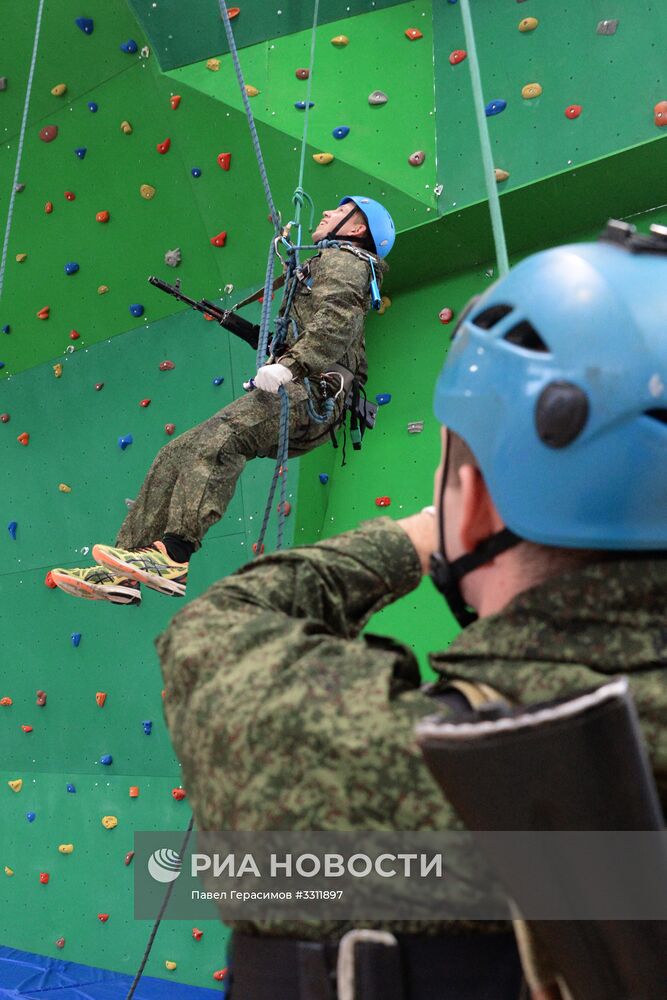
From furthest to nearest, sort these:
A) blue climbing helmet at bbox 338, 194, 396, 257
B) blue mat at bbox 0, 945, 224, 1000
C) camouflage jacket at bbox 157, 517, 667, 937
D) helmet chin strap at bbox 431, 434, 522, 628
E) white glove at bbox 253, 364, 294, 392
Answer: blue mat at bbox 0, 945, 224, 1000, blue climbing helmet at bbox 338, 194, 396, 257, white glove at bbox 253, 364, 294, 392, helmet chin strap at bbox 431, 434, 522, 628, camouflage jacket at bbox 157, 517, 667, 937

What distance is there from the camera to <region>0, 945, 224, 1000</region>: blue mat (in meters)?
3.53

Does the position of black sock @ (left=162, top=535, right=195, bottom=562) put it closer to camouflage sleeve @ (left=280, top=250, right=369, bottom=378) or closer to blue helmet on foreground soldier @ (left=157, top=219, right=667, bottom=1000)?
camouflage sleeve @ (left=280, top=250, right=369, bottom=378)

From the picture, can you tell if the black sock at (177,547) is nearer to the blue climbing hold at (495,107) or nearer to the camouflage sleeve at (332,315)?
the camouflage sleeve at (332,315)

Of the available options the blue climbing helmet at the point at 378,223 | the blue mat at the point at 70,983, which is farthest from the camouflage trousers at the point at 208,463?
the blue mat at the point at 70,983

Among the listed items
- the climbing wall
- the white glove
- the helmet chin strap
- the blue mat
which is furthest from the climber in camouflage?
the helmet chin strap

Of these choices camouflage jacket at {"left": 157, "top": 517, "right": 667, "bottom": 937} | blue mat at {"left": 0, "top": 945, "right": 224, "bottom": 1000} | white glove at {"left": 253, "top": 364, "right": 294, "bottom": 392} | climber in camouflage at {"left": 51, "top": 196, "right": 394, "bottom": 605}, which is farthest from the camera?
blue mat at {"left": 0, "top": 945, "right": 224, "bottom": 1000}

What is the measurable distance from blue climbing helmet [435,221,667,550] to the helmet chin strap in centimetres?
4

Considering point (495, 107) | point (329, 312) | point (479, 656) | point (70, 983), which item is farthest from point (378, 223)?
point (70, 983)

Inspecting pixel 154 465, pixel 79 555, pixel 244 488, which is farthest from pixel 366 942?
pixel 79 555

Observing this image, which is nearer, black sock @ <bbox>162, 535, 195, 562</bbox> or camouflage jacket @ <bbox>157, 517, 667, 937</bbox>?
camouflage jacket @ <bbox>157, 517, 667, 937</bbox>

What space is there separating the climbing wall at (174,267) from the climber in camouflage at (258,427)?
0.44m

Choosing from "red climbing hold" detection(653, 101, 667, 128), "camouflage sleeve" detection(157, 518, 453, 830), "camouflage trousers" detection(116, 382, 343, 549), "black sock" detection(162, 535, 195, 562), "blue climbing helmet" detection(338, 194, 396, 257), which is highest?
"camouflage sleeve" detection(157, 518, 453, 830)

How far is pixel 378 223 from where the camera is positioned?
3.16m

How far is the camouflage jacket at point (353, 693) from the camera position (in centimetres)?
66
